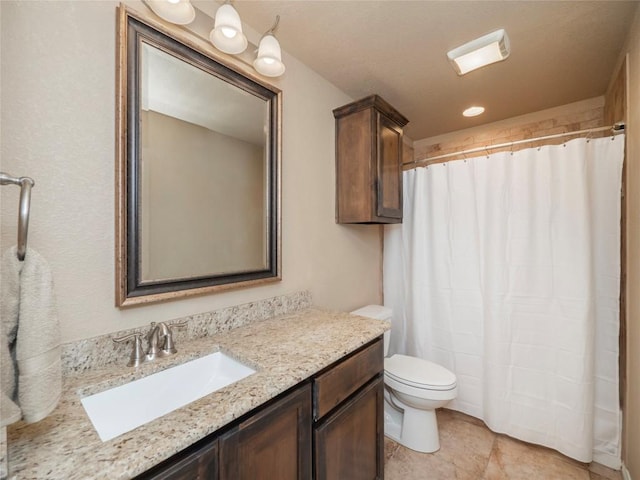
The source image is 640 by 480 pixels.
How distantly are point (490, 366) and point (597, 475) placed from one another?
69cm

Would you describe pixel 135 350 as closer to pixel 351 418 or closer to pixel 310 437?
pixel 310 437

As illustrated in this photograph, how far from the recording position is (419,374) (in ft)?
5.83

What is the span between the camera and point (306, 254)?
1.78m

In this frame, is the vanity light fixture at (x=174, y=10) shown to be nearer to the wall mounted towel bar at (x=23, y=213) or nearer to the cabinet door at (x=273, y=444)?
the wall mounted towel bar at (x=23, y=213)

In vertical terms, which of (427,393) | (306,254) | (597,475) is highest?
(306,254)

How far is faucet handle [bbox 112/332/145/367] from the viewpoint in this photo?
0.99 m

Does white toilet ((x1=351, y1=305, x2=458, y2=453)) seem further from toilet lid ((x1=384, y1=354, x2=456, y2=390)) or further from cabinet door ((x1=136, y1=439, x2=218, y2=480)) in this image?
cabinet door ((x1=136, y1=439, x2=218, y2=480))

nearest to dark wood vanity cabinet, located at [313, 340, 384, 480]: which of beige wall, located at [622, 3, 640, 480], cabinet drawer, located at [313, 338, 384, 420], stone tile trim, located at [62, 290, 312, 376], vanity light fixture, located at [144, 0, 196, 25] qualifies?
cabinet drawer, located at [313, 338, 384, 420]

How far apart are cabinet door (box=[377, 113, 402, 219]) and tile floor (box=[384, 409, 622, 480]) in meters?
1.50

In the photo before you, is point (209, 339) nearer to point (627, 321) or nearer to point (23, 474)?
point (23, 474)

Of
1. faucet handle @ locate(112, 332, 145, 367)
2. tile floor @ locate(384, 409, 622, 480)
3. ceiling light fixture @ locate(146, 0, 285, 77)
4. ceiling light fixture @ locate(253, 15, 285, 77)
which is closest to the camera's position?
faucet handle @ locate(112, 332, 145, 367)

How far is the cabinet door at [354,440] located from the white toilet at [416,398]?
1.35ft

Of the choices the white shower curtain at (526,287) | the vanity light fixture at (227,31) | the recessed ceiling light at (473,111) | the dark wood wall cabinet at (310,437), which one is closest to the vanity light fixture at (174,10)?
the vanity light fixture at (227,31)

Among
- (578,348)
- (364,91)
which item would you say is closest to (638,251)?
(578,348)
